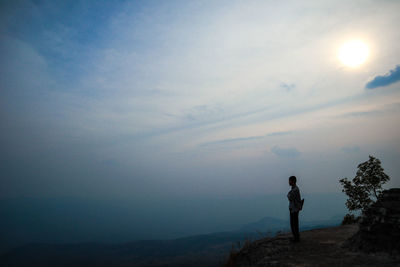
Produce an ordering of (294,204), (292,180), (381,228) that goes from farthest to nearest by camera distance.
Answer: (292,180) < (294,204) < (381,228)

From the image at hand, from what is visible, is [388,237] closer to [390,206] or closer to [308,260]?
[390,206]

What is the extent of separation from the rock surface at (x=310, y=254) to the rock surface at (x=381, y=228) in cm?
41

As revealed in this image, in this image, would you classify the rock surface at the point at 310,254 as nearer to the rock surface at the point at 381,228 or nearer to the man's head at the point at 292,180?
the rock surface at the point at 381,228

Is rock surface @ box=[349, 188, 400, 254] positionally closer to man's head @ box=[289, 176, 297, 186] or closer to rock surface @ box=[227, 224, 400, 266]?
rock surface @ box=[227, 224, 400, 266]

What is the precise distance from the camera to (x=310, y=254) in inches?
361

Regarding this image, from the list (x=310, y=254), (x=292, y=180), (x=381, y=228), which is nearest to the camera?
(x=381, y=228)

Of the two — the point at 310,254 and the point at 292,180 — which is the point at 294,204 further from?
the point at 310,254

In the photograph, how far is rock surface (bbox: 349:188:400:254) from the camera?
8.37 metres

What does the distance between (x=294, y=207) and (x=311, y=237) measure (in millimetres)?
2669

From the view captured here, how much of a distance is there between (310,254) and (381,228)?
111 inches

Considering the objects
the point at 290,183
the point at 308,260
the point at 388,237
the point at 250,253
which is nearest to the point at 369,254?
the point at 388,237

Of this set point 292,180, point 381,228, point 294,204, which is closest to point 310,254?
point 294,204

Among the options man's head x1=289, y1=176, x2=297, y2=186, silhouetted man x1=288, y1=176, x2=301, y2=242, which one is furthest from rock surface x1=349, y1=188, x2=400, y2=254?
man's head x1=289, y1=176, x2=297, y2=186

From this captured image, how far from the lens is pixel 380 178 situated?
23.1m
